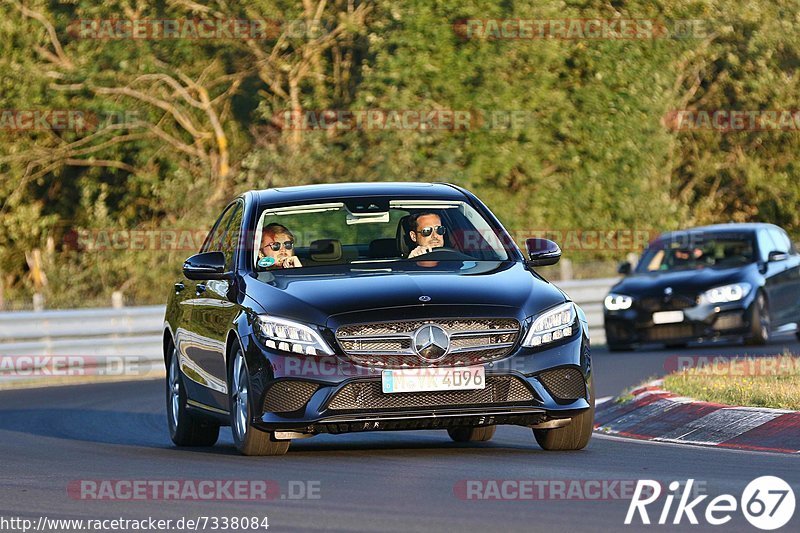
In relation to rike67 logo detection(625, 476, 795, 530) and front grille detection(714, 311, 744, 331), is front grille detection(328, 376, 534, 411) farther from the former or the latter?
front grille detection(714, 311, 744, 331)

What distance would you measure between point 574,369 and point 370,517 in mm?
2799

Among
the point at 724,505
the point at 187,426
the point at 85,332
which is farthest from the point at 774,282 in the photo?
the point at 724,505

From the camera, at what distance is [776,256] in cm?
2331

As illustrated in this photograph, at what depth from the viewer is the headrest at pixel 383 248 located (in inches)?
452

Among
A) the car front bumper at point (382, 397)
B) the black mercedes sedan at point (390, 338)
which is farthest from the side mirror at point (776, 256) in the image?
the car front bumper at point (382, 397)

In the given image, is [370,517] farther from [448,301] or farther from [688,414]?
[688,414]

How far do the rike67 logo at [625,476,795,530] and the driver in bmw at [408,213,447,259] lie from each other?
313cm

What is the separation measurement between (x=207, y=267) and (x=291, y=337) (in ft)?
4.44

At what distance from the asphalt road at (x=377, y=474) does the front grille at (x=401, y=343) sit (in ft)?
1.82

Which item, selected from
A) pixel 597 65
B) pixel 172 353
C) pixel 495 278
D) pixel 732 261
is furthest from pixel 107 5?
pixel 495 278

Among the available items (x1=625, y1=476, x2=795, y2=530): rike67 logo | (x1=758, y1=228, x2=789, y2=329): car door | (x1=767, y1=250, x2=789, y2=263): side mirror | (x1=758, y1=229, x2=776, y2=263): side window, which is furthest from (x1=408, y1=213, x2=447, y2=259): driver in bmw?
(x1=767, y1=250, x2=789, y2=263): side mirror

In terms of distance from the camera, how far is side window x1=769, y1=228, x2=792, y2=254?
78.0ft

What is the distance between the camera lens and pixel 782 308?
2314 centimetres

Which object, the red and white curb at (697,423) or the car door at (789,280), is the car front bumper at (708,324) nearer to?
the car door at (789,280)
